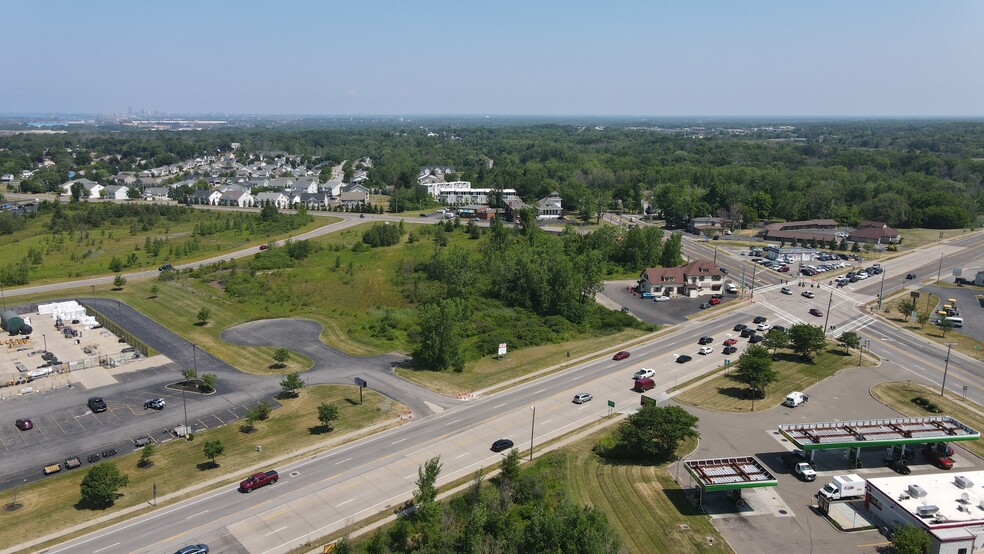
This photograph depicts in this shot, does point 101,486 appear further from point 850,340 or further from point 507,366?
point 850,340

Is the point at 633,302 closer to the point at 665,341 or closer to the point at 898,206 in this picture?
the point at 665,341

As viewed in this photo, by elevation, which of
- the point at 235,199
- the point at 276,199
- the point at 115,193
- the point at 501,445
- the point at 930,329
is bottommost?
the point at 501,445

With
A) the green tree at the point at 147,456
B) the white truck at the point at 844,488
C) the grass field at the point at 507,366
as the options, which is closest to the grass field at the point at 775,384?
the grass field at the point at 507,366

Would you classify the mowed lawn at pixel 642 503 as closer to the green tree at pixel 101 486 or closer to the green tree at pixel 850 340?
the green tree at pixel 101 486

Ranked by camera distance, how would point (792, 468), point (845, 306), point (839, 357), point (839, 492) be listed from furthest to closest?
point (845, 306) < point (839, 357) < point (792, 468) < point (839, 492)

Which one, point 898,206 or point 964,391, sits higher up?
point 898,206

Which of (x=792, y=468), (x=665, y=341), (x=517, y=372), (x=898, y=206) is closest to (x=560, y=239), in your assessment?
(x=665, y=341)

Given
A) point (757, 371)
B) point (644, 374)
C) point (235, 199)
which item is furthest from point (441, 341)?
point (235, 199)
